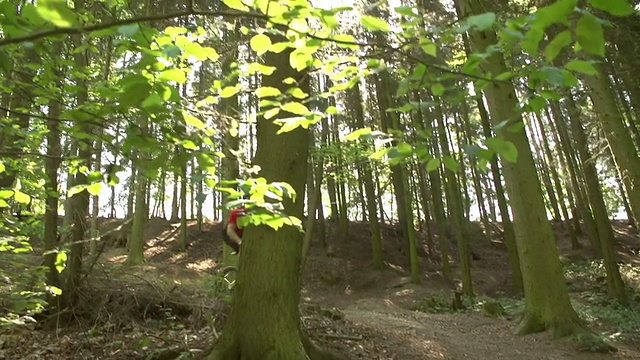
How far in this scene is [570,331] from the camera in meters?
6.93

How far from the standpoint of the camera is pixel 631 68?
345 inches

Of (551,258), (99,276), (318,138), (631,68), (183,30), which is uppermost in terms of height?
(318,138)

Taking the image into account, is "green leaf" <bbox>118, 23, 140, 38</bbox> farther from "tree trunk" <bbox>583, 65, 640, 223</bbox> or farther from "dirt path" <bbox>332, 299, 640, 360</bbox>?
"tree trunk" <bbox>583, 65, 640, 223</bbox>

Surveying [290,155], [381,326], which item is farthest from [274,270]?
[381,326]

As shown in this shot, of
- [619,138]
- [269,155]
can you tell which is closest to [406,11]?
[269,155]

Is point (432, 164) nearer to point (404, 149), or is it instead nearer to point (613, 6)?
point (404, 149)

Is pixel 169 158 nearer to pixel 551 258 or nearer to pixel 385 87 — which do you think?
pixel 551 258

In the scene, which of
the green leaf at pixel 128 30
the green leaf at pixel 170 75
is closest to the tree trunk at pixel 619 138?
the green leaf at pixel 170 75

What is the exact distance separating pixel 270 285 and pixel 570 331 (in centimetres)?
554

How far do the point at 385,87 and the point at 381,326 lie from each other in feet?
40.9

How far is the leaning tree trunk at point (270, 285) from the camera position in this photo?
13.0 feet

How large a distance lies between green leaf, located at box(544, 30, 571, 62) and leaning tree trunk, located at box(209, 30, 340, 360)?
2835mm

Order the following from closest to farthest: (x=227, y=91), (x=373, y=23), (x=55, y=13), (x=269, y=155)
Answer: (x=55, y=13) < (x=373, y=23) < (x=227, y=91) < (x=269, y=155)

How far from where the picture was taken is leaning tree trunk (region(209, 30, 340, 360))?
3977 mm
